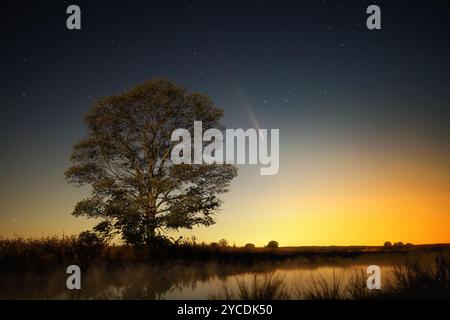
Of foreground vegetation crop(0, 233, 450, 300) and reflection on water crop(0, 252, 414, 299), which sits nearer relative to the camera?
foreground vegetation crop(0, 233, 450, 300)

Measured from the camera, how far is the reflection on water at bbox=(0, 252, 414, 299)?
13.0 metres

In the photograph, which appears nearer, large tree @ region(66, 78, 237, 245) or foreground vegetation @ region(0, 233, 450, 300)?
foreground vegetation @ region(0, 233, 450, 300)

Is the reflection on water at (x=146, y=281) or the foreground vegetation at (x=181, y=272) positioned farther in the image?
the reflection on water at (x=146, y=281)

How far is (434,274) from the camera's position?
922cm

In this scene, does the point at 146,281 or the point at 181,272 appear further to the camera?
the point at 181,272

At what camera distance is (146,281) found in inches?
625

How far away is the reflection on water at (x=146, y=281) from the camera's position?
13.0 m

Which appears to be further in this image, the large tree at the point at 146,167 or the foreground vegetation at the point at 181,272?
the large tree at the point at 146,167
